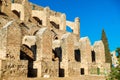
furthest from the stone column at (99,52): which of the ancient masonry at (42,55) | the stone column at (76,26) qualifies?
the stone column at (76,26)

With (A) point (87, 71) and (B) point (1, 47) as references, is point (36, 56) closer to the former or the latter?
(B) point (1, 47)

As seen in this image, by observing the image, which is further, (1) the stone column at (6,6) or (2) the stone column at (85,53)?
(1) the stone column at (6,6)

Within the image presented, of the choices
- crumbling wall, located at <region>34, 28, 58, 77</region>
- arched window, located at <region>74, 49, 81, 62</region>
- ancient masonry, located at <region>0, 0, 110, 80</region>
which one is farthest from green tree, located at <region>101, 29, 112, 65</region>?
crumbling wall, located at <region>34, 28, 58, 77</region>

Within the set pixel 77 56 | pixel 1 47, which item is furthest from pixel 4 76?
pixel 77 56

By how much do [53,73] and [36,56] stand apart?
1977mm

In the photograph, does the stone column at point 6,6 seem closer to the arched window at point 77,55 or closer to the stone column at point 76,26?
the stone column at point 76,26

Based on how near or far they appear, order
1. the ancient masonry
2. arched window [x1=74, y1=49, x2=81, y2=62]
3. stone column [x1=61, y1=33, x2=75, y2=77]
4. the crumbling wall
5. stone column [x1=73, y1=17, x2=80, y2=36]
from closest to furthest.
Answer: the ancient masonry < the crumbling wall < stone column [x1=61, y1=33, x2=75, y2=77] < arched window [x1=74, y1=49, x2=81, y2=62] < stone column [x1=73, y1=17, x2=80, y2=36]

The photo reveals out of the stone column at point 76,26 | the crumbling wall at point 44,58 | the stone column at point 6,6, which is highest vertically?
the stone column at point 6,6

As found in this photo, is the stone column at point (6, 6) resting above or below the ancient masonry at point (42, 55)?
above

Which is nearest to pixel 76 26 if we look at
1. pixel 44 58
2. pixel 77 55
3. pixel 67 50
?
pixel 77 55

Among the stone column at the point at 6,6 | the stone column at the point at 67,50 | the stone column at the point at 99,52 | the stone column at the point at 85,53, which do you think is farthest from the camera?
the stone column at the point at 6,6

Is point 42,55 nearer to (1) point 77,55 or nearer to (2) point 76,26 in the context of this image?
(1) point 77,55

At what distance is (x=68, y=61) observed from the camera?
1950cm

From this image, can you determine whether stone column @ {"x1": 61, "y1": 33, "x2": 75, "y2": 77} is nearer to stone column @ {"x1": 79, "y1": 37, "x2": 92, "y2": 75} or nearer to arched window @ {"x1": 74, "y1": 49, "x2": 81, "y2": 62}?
stone column @ {"x1": 79, "y1": 37, "x2": 92, "y2": 75}
